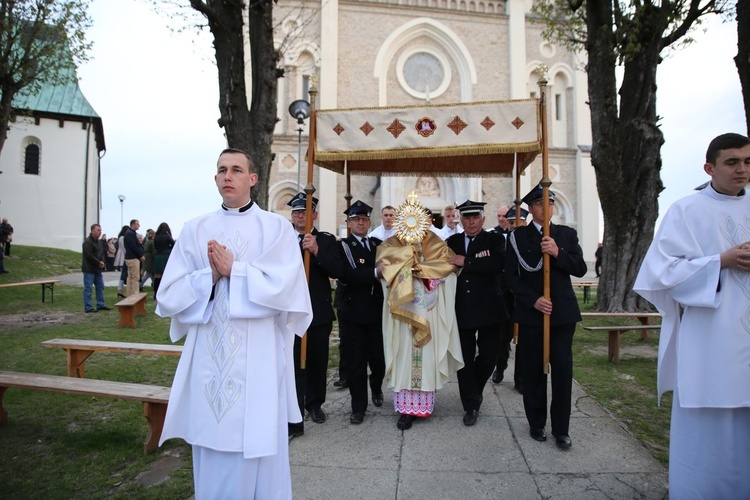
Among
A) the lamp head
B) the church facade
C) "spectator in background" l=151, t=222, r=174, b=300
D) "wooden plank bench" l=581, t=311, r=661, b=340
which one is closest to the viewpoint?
"wooden plank bench" l=581, t=311, r=661, b=340

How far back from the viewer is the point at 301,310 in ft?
9.46

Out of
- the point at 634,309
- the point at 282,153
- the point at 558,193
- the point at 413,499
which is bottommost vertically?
the point at 413,499

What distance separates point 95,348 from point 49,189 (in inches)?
1149

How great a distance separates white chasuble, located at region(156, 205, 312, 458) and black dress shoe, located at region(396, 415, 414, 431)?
1.93 meters

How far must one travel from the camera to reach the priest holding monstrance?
4.77 metres

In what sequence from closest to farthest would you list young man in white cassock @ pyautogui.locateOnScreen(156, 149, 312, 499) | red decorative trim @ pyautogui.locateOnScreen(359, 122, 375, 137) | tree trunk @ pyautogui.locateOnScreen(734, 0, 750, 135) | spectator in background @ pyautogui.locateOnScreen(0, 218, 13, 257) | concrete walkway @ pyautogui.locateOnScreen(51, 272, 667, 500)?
young man in white cassock @ pyautogui.locateOnScreen(156, 149, 312, 499), concrete walkway @ pyautogui.locateOnScreen(51, 272, 667, 500), red decorative trim @ pyautogui.locateOnScreen(359, 122, 375, 137), tree trunk @ pyautogui.locateOnScreen(734, 0, 750, 135), spectator in background @ pyautogui.locateOnScreen(0, 218, 13, 257)

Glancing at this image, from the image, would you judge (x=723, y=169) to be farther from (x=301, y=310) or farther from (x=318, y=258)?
(x=318, y=258)

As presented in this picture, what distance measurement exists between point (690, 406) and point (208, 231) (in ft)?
9.62

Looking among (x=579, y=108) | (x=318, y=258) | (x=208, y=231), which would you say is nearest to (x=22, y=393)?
(x=318, y=258)

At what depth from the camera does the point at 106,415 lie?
16.8 ft

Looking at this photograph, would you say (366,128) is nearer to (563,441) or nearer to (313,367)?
(313,367)

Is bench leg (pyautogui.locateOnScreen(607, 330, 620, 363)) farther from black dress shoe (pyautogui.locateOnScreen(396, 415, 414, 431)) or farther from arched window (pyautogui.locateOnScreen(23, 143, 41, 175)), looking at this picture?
arched window (pyautogui.locateOnScreen(23, 143, 41, 175))

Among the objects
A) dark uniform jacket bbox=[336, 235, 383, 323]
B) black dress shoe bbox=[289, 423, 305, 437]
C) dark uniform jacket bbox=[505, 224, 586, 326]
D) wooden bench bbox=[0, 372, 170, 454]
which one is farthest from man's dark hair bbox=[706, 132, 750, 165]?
wooden bench bbox=[0, 372, 170, 454]

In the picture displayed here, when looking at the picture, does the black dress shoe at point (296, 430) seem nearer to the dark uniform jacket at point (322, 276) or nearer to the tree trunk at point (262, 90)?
the dark uniform jacket at point (322, 276)
